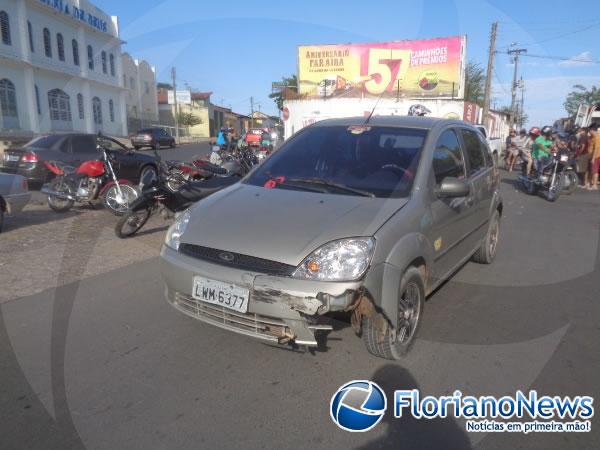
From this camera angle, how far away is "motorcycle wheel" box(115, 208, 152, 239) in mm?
6508

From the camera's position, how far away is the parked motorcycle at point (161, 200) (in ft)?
21.2

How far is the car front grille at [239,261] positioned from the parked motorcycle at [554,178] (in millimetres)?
10644

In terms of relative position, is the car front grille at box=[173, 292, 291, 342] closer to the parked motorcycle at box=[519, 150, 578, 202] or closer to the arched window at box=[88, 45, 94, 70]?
the parked motorcycle at box=[519, 150, 578, 202]

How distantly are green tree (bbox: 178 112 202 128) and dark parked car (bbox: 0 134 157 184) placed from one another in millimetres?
44159

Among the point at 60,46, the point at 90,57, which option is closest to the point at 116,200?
the point at 60,46

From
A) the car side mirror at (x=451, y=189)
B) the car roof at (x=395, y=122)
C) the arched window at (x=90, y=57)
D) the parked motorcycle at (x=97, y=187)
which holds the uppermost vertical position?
the arched window at (x=90, y=57)

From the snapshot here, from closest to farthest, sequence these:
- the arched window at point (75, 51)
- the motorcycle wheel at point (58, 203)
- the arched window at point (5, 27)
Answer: the motorcycle wheel at point (58, 203) < the arched window at point (5, 27) < the arched window at point (75, 51)

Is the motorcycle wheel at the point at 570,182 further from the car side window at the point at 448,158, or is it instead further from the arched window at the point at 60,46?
the arched window at the point at 60,46

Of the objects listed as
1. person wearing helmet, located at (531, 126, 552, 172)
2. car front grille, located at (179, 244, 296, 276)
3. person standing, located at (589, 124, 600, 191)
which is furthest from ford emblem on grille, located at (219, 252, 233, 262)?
person standing, located at (589, 124, 600, 191)

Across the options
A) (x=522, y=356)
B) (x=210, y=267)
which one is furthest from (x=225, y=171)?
(x=522, y=356)

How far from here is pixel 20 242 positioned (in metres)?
6.27

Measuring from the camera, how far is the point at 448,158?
394 centimetres

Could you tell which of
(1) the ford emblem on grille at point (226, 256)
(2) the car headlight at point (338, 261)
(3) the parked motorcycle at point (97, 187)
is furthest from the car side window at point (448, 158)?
(3) the parked motorcycle at point (97, 187)

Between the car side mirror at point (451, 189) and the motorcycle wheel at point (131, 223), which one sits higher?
the car side mirror at point (451, 189)
